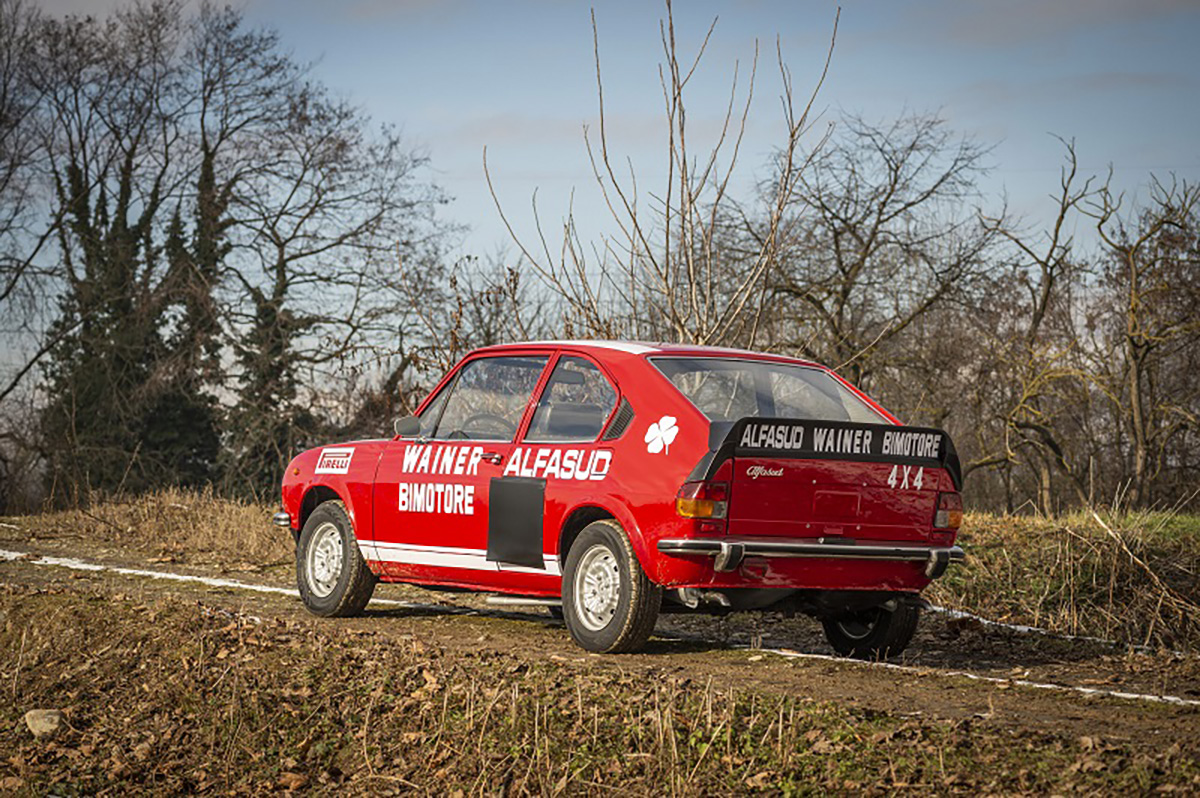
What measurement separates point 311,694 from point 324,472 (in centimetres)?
262

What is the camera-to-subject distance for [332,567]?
1016cm

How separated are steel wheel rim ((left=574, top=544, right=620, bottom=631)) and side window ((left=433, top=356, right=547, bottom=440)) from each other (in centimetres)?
120

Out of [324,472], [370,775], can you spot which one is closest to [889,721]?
[370,775]

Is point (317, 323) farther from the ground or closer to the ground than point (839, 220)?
closer to the ground

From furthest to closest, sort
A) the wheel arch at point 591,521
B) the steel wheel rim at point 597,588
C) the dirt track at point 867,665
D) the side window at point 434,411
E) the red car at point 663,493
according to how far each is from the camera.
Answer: the side window at point 434,411, the steel wheel rim at point 597,588, the wheel arch at point 591,521, the red car at point 663,493, the dirt track at point 867,665

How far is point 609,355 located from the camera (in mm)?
8391

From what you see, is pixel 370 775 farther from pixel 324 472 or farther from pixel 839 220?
pixel 839 220

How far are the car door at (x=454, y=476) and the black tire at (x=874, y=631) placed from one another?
6.59 ft

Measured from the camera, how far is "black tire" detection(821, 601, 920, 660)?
8.43 meters

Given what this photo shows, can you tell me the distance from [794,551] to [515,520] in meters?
1.90

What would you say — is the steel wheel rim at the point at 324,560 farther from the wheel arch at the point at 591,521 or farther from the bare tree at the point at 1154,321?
the bare tree at the point at 1154,321

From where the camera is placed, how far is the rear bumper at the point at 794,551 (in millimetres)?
7283

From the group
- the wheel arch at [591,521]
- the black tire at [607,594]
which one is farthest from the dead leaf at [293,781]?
the wheel arch at [591,521]

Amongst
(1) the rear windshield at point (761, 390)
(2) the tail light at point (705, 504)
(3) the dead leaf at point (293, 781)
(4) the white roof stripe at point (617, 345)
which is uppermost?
(4) the white roof stripe at point (617, 345)
